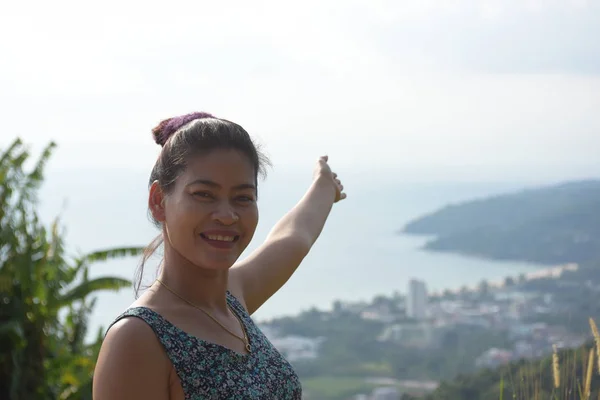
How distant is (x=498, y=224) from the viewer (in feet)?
63.7

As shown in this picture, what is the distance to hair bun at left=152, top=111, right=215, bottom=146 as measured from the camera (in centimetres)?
165

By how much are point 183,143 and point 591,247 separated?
10.9 metres

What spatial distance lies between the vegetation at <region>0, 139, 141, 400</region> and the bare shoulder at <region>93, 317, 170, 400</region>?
400cm

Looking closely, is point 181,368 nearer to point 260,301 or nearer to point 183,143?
point 183,143

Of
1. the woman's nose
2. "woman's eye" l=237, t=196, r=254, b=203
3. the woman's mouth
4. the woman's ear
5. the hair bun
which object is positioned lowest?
the woman's mouth

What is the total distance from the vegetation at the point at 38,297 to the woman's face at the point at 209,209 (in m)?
3.94

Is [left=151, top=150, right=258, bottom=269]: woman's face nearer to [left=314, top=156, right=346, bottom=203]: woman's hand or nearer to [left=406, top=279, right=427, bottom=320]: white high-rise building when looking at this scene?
[left=314, top=156, right=346, bottom=203]: woman's hand

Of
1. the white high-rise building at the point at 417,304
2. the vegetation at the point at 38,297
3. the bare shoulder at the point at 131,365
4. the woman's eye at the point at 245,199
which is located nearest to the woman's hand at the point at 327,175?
the woman's eye at the point at 245,199

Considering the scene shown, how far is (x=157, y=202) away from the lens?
1.63 m

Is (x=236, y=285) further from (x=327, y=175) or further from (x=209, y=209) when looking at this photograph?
(x=327, y=175)

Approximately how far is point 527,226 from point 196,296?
15.1 metres

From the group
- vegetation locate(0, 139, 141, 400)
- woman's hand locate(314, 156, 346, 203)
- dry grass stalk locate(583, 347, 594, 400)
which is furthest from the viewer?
vegetation locate(0, 139, 141, 400)

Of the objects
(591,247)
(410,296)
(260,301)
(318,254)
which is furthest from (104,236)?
(318,254)

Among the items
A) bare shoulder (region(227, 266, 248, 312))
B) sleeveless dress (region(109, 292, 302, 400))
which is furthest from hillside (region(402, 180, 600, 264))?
sleeveless dress (region(109, 292, 302, 400))
